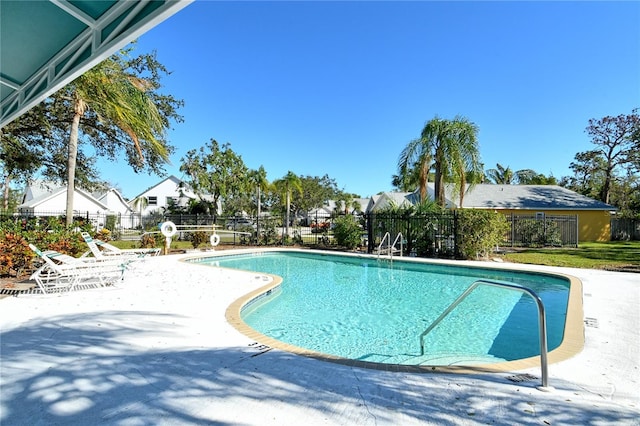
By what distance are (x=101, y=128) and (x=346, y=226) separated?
12.2 metres

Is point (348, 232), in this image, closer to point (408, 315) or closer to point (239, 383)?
point (408, 315)

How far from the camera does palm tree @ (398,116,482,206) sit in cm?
1681

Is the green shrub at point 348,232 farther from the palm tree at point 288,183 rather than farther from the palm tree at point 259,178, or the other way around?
the palm tree at point 288,183

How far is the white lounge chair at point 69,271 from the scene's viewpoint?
680 cm

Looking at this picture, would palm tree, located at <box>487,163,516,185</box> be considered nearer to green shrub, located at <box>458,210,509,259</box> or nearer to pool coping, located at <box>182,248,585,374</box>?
green shrub, located at <box>458,210,509,259</box>

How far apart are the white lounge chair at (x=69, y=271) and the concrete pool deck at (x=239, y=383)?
192 cm

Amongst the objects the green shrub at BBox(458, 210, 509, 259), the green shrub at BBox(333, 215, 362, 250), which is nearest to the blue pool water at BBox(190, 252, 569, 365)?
the green shrub at BBox(458, 210, 509, 259)

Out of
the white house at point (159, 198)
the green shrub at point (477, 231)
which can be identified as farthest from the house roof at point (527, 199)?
the white house at point (159, 198)

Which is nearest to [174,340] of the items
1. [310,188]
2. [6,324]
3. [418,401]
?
[6,324]

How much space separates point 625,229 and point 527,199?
24.4 ft

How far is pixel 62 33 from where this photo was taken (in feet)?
13.0

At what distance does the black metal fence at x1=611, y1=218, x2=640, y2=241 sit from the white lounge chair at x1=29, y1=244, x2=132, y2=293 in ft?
105

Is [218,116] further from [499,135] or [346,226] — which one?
[499,135]

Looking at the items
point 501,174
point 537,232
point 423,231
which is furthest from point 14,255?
point 501,174
